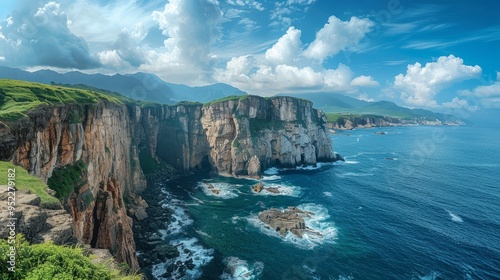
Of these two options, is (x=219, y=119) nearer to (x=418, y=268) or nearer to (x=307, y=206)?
(x=307, y=206)

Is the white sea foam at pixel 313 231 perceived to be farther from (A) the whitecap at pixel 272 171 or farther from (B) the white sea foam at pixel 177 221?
(A) the whitecap at pixel 272 171

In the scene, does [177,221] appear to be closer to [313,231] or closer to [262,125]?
[313,231]

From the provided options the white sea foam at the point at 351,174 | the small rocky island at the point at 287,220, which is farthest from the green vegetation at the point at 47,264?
the white sea foam at the point at 351,174

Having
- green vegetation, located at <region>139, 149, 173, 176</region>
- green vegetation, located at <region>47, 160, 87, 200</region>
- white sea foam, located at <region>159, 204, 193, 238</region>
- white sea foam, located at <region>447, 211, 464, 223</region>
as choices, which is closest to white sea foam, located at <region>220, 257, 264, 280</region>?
white sea foam, located at <region>159, 204, 193, 238</region>

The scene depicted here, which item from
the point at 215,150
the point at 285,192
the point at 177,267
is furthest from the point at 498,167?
the point at 177,267

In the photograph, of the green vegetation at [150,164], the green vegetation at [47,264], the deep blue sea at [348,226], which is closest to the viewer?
the green vegetation at [47,264]

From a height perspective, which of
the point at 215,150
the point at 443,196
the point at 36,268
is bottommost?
the point at 443,196
